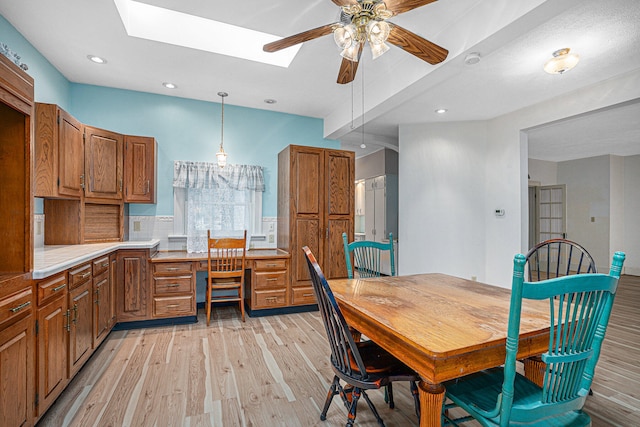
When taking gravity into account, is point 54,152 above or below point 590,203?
above

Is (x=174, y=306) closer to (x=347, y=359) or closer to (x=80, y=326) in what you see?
(x=80, y=326)

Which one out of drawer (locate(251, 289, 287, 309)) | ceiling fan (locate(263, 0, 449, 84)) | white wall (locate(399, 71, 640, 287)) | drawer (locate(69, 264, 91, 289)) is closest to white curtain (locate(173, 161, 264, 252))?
drawer (locate(251, 289, 287, 309))

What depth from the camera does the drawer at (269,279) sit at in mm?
3799

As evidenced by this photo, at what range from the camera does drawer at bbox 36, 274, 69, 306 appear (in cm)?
175

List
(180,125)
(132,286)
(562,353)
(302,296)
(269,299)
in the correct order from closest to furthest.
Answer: (562,353), (132,286), (269,299), (302,296), (180,125)

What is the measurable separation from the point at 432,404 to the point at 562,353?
1.66 ft

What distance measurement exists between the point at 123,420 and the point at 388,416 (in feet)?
5.33

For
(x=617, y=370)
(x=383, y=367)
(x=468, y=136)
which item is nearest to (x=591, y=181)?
(x=468, y=136)

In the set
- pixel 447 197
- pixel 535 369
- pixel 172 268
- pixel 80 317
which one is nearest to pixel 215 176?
pixel 172 268

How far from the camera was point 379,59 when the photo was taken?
311cm

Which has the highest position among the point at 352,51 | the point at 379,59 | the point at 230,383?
the point at 379,59

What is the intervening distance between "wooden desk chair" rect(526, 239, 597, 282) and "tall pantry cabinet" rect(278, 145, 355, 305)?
7.19 ft

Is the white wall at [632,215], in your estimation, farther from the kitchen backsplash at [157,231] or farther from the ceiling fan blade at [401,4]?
the kitchen backsplash at [157,231]

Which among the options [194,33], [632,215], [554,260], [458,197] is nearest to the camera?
[194,33]
